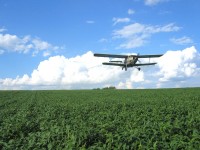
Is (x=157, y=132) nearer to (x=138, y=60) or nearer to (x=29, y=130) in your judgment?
(x=29, y=130)

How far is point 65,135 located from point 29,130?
13.0 feet

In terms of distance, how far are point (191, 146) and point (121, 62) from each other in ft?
150

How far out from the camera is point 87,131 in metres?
10.9

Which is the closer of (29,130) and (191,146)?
(191,146)

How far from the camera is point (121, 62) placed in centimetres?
5403

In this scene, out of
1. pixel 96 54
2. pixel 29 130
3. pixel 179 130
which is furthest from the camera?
pixel 96 54

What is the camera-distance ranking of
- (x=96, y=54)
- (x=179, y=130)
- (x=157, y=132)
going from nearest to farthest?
1. (x=157, y=132)
2. (x=179, y=130)
3. (x=96, y=54)

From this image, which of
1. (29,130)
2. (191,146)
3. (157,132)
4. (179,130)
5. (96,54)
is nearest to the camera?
(191,146)

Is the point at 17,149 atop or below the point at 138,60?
below

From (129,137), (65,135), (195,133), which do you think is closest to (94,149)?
(129,137)

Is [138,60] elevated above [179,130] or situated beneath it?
elevated above

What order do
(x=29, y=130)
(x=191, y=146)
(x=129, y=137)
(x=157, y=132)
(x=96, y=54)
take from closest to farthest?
1. (x=191, y=146)
2. (x=129, y=137)
3. (x=157, y=132)
4. (x=29, y=130)
5. (x=96, y=54)

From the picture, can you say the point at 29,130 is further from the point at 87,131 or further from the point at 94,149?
the point at 94,149

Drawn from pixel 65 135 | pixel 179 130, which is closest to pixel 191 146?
pixel 179 130
